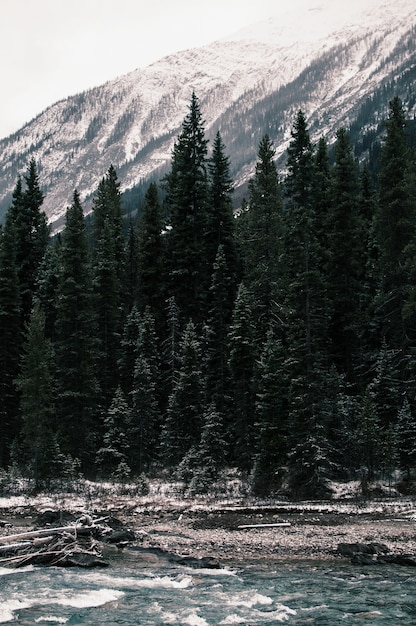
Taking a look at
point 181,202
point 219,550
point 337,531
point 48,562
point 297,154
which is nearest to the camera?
point 48,562

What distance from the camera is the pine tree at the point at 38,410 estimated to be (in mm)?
40219

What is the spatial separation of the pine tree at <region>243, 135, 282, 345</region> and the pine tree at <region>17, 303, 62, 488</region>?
1460 centimetres

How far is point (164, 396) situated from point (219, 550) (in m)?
27.3

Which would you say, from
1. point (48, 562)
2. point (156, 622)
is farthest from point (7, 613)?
point (48, 562)

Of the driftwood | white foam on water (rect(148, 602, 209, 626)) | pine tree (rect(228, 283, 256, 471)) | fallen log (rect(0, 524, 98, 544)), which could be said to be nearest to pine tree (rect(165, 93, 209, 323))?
pine tree (rect(228, 283, 256, 471))

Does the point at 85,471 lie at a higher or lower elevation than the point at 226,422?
lower

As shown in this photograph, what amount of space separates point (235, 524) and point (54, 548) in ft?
27.1

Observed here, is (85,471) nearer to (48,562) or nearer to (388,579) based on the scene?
(48,562)

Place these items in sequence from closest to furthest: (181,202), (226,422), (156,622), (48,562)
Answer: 1. (156,622)
2. (48,562)
3. (226,422)
4. (181,202)

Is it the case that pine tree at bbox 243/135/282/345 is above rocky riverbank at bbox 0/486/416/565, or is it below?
above

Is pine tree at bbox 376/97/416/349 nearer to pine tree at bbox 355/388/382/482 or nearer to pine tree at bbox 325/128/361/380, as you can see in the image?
pine tree at bbox 325/128/361/380

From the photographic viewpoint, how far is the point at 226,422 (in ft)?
140

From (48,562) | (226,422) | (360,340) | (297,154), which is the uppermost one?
(297,154)

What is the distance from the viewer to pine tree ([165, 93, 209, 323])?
2066 inches
